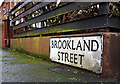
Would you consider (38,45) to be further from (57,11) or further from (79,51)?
(79,51)

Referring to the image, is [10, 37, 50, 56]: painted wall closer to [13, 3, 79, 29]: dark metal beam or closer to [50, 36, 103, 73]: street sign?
[50, 36, 103, 73]: street sign

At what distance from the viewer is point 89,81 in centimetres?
229

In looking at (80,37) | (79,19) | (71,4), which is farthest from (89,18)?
(71,4)

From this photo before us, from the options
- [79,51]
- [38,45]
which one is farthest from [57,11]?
[79,51]

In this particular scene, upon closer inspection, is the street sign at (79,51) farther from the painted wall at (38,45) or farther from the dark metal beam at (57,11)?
the dark metal beam at (57,11)

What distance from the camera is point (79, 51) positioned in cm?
305

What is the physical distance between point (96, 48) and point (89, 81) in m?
0.72

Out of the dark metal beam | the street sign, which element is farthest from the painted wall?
the dark metal beam

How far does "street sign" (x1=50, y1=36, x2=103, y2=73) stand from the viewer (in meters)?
2.57

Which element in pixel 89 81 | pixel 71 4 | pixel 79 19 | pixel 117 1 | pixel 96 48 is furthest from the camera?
pixel 71 4

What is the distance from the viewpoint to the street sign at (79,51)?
8.44 feet

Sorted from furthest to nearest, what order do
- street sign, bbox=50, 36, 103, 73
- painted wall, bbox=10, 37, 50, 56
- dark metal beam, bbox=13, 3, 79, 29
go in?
1. painted wall, bbox=10, 37, 50, 56
2. dark metal beam, bbox=13, 3, 79, 29
3. street sign, bbox=50, 36, 103, 73

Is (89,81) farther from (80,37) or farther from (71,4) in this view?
(71,4)

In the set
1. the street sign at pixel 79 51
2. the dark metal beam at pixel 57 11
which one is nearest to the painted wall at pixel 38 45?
the street sign at pixel 79 51
